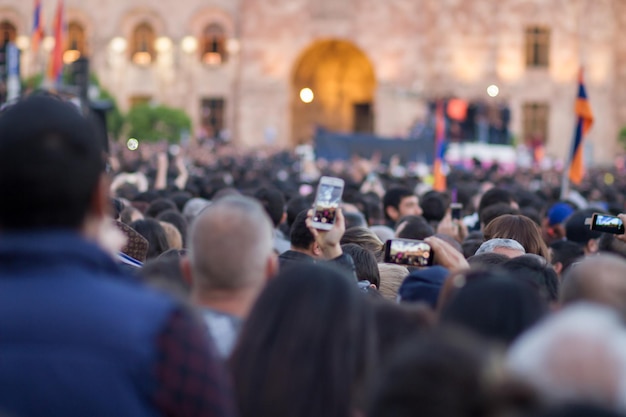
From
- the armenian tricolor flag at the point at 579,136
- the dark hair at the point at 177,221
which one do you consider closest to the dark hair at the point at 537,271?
the dark hair at the point at 177,221

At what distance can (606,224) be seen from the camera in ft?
26.5

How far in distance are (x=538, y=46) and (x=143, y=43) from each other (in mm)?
14410

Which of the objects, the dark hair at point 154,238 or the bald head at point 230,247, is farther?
the dark hair at point 154,238

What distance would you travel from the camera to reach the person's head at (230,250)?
431 cm

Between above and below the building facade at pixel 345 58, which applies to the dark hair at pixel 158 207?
below

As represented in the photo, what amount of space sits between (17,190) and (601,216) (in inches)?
210

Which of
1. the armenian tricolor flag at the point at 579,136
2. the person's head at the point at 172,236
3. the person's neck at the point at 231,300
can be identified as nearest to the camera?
the person's neck at the point at 231,300

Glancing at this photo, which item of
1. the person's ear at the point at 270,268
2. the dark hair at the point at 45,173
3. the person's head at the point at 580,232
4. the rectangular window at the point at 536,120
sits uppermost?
the rectangular window at the point at 536,120

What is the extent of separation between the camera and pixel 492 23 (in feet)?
161

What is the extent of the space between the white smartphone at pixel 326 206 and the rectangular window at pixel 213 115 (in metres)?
44.3

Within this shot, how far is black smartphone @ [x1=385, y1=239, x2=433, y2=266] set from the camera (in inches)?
231

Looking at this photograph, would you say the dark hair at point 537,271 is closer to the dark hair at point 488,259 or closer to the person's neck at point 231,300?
the dark hair at point 488,259

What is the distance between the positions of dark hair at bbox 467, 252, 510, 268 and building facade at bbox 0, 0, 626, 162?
4066 cm

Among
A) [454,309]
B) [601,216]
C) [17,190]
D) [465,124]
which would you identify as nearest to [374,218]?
[601,216]
